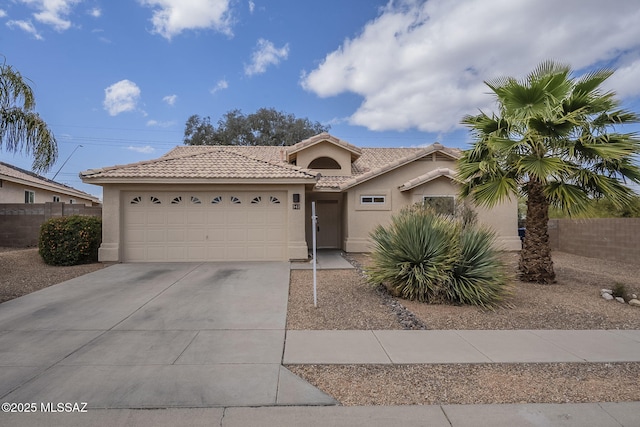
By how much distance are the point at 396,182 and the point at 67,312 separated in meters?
12.6

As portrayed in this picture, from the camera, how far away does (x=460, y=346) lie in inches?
213

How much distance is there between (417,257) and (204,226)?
7.95 metres

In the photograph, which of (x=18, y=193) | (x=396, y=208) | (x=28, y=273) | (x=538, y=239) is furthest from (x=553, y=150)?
(x=18, y=193)

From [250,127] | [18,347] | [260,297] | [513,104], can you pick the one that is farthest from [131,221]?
[250,127]

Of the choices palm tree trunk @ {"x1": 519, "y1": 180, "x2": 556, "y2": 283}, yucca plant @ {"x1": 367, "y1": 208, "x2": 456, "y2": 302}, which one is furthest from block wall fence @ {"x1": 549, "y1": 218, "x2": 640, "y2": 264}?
yucca plant @ {"x1": 367, "y1": 208, "x2": 456, "y2": 302}

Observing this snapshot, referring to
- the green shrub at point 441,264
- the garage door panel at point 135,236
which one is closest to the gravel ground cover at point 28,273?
A: the garage door panel at point 135,236

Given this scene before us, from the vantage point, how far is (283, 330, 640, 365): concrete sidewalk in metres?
4.94

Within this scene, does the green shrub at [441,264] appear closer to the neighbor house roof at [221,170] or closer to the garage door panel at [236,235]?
the neighbor house roof at [221,170]

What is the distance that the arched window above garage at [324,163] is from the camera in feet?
60.0

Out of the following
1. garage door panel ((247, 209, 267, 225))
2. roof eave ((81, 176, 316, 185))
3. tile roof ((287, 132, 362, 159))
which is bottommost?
garage door panel ((247, 209, 267, 225))

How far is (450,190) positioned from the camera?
15.8 metres

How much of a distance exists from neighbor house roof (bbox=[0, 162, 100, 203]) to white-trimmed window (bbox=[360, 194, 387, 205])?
686 inches

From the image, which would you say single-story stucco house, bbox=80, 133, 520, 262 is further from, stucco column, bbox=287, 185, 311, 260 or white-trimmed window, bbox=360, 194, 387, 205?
white-trimmed window, bbox=360, 194, 387, 205

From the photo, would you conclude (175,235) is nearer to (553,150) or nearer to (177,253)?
(177,253)
